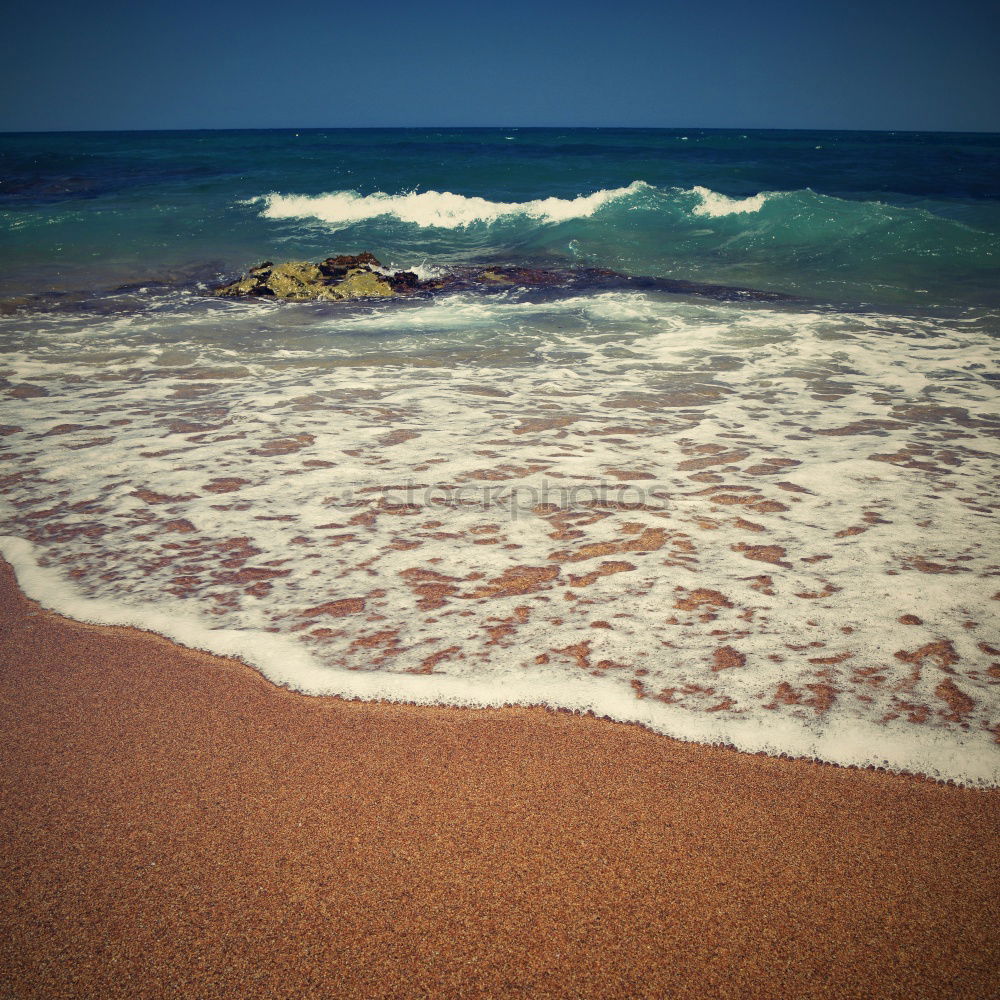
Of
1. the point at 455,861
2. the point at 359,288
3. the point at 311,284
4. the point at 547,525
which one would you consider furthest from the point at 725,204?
the point at 455,861

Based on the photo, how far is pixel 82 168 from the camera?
30.8 m

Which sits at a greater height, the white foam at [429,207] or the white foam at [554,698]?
the white foam at [429,207]

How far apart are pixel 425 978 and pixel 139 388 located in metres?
5.86

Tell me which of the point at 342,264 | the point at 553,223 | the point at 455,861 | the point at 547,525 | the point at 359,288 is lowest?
the point at 455,861

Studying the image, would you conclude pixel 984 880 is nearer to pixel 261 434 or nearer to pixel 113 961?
pixel 113 961

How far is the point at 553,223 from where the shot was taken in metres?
17.9

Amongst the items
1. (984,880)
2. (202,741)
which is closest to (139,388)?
(202,741)

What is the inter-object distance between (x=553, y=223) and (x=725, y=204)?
477 centimetres

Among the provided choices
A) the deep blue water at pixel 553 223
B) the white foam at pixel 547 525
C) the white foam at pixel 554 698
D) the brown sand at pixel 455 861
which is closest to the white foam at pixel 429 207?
the deep blue water at pixel 553 223

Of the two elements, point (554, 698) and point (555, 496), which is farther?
point (555, 496)

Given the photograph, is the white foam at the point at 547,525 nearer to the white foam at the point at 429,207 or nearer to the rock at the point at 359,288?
the rock at the point at 359,288

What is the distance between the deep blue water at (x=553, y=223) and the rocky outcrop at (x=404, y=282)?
3.52 feet

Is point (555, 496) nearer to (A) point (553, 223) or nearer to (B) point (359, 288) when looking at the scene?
(B) point (359, 288)

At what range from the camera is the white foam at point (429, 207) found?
62.7 feet
